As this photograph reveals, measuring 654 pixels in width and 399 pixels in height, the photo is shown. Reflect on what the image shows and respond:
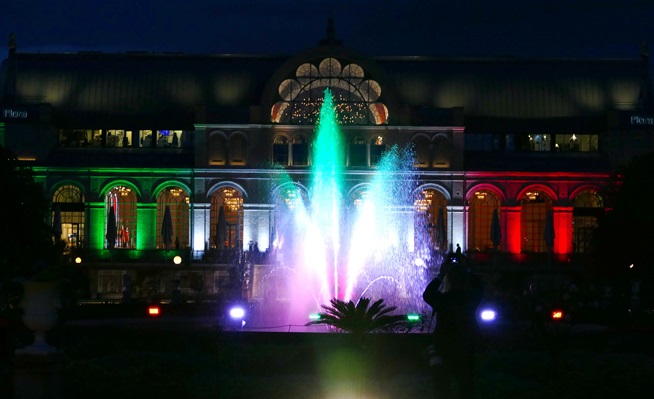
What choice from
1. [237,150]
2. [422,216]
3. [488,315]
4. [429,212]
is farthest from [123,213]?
[488,315]

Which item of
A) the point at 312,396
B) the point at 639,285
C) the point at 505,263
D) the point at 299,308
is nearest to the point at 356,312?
the point at 312,396

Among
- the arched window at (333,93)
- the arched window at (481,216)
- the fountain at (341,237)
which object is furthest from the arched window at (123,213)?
the arched window at (481,216)

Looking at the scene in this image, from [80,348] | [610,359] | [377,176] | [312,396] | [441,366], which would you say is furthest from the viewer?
[377,176]

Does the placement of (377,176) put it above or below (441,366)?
above

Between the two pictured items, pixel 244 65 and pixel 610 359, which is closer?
pixel 610 359

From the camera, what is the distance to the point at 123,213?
83.8 meters

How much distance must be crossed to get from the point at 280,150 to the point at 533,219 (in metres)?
15.9

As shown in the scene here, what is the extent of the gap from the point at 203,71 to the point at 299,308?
4102 cm

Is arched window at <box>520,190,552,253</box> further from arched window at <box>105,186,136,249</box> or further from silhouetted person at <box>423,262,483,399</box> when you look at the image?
silhouetted person at <box>423,262,483,399</box>

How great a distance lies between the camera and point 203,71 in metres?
87.8

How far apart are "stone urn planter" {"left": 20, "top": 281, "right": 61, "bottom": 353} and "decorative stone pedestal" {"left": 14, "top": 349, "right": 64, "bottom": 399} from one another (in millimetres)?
214

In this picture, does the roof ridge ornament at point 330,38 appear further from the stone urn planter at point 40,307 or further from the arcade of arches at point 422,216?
the stone urn planter at point 40,307

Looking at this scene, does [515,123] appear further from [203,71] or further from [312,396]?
[312,396]

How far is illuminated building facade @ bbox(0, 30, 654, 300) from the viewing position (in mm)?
82312
